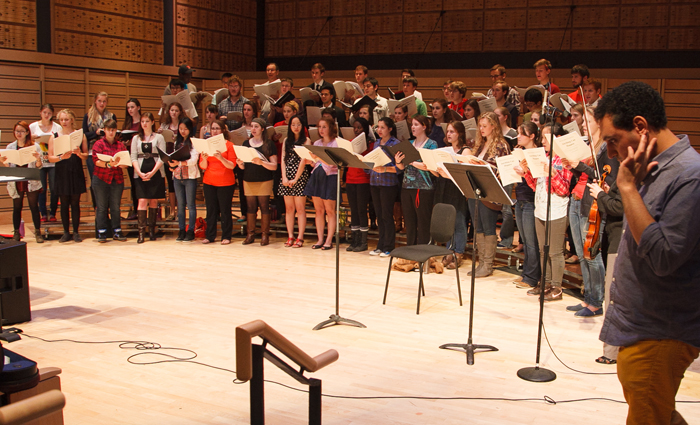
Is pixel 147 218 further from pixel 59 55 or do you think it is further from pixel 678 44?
pixel 678 44

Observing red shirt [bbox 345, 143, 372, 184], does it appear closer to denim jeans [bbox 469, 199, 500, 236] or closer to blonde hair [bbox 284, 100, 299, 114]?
blonde hair [bbox 284, 100, 299, 114]

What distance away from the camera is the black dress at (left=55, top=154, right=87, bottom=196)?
7410 millimetres

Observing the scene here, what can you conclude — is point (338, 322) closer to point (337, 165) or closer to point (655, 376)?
point (337, 165)

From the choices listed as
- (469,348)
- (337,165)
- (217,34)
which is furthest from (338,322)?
(217,34)

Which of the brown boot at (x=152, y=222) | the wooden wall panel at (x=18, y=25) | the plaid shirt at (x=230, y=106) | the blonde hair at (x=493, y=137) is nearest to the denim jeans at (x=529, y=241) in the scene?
the blonde hair at (x=493, y=137)

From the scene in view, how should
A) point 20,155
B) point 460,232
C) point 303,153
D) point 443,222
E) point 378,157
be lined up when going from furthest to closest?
point 20,155
point 303,153
point 460,232
point 378,157
point 443,222

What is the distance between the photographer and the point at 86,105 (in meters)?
10.4

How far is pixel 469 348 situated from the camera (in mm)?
3867

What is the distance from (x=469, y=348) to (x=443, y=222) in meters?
1.53

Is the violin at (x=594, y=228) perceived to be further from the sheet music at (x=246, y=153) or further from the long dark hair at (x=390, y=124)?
the sheet music at (x=246, y=153)

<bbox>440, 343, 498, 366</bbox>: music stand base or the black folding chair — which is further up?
the black folding chair

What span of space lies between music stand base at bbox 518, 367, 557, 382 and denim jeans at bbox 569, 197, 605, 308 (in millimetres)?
1319

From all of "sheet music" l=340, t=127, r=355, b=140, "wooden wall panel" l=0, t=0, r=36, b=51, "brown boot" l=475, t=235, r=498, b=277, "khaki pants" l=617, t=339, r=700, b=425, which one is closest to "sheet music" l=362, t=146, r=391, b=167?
"sheet music" l=340, t=127, r=355, b=140

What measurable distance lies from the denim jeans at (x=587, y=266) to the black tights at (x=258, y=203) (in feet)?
12.3
